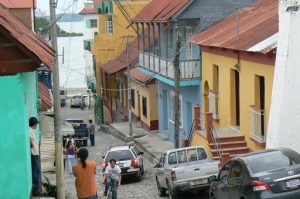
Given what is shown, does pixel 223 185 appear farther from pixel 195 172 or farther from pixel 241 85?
pixel 241 85

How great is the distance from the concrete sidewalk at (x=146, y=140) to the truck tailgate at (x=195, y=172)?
448 inches

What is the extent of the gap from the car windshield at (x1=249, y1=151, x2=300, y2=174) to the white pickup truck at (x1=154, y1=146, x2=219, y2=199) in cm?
571

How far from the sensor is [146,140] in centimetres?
3638

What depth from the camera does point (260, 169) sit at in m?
11.6

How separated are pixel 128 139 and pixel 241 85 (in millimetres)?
17199

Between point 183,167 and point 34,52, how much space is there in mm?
9841

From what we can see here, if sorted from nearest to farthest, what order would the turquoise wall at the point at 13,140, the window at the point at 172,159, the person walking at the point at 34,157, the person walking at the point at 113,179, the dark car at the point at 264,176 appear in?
the turquoise wall at the point at 13,140 < the dark car at the point at 264,176 < the person walking at the point at 34,157 < the person walking at the point at 113,179 < the window at the point at 172,159

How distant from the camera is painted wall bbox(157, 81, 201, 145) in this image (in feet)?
98.2

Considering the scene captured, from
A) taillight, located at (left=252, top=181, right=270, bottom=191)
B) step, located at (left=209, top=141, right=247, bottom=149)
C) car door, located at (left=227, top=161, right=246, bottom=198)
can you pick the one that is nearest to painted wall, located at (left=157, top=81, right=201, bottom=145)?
step, located at (left=209, top=141, right=247, bottom=149)

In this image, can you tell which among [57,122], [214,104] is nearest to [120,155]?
[214,104]

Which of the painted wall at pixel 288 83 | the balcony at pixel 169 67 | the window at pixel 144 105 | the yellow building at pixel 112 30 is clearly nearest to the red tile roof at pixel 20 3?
the balcony at pixel 169 67

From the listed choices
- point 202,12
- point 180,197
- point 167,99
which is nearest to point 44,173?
point 180,197

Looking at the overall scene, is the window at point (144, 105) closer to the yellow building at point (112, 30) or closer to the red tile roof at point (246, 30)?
the yellow building at point (112, 30)

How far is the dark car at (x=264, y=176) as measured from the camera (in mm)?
11090
